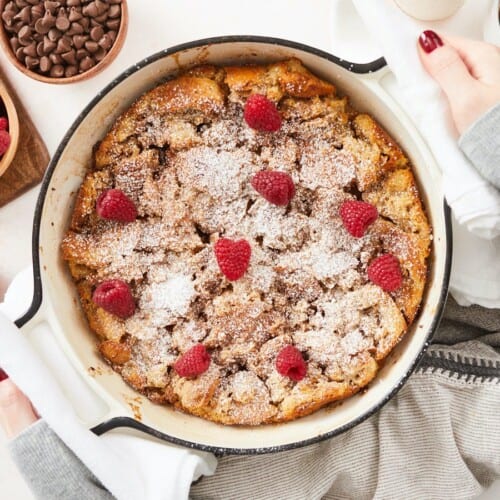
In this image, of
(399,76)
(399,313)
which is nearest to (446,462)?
(399,313)

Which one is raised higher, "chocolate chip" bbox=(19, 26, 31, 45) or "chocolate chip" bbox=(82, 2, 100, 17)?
"chocolate chip" bbox=(19, 26, 31, 45)

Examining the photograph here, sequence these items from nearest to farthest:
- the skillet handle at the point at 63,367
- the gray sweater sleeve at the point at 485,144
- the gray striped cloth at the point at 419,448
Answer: the gray sweater sleeve at the point at 485,144 < the skillet handle at the point at 63,367 < the gray striped cloth at the point at 419,448

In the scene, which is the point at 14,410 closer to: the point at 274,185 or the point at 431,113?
the point at 274,185

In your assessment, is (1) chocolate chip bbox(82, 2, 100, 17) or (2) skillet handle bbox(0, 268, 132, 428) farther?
(1) chocolate chip bbox(82, 2, 100, 17)

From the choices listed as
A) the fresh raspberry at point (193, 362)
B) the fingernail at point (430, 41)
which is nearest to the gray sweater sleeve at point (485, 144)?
the fingernail at point (430, 41)

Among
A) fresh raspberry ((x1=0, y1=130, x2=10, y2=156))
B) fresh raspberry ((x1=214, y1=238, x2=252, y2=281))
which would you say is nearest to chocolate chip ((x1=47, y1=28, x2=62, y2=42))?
fresh raspberry ((x1=0, y1=130, x2=10, y2=156))

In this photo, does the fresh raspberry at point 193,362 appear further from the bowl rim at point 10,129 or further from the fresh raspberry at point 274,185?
Result: the bowl rim at point 10,129

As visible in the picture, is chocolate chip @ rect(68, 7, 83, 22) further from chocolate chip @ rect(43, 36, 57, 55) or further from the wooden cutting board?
the wooden cutting board
